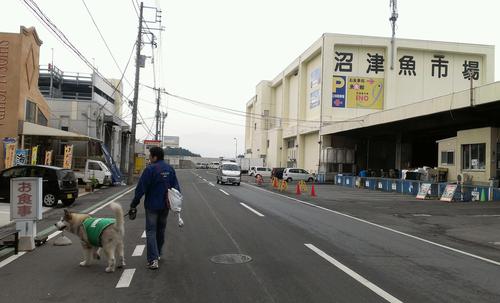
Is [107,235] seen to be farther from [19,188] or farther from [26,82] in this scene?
[26,82]

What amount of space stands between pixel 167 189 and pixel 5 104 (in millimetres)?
20129

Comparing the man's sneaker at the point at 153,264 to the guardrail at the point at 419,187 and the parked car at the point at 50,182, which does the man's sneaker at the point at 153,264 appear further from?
the guardrail at the point at 419,187

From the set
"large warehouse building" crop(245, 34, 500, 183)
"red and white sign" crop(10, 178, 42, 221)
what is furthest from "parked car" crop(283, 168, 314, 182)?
"red and white sign" crop(10, 178, 42, 221)

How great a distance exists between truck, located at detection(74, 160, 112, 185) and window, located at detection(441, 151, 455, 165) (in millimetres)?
22399

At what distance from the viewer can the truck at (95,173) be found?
28.5 m

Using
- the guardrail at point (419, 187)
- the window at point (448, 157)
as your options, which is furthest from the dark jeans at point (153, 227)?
the window at point (448, 157)

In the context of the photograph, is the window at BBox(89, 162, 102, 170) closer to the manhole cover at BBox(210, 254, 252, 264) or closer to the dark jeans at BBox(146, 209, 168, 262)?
the manhole cover at BBox(210, 254, 252, 264)

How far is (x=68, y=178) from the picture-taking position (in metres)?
17.0

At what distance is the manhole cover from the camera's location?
7.58 m

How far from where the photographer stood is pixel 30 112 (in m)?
26.0

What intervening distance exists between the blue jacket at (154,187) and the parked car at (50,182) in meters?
10.7

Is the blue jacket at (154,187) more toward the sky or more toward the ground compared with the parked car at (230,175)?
more toward the sky

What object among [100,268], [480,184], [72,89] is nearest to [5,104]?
[100,268]

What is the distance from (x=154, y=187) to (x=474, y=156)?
2442 cm
